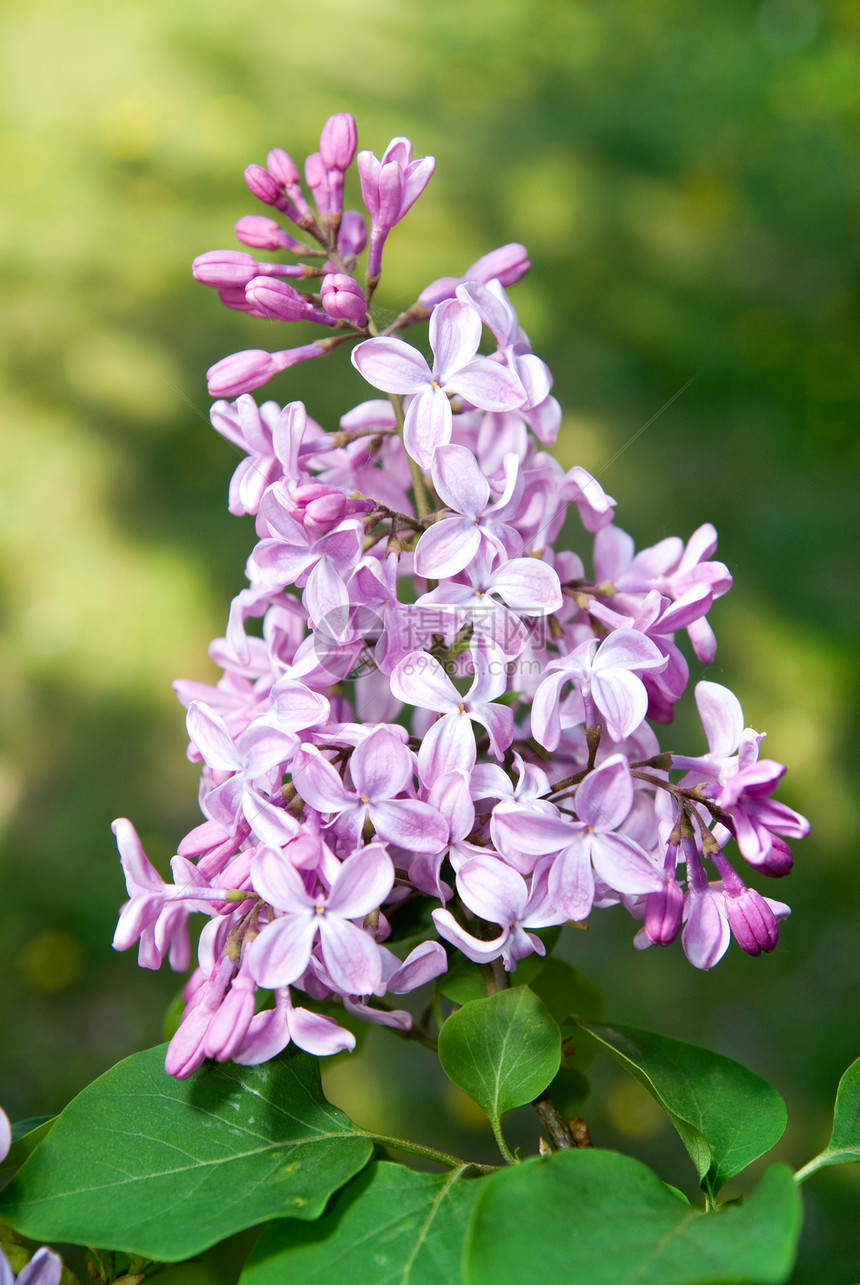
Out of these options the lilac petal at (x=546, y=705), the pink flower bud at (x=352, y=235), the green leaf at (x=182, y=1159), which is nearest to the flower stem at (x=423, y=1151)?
the green leaf at (x=182, y=1159)

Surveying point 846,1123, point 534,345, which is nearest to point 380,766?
point 846,1123

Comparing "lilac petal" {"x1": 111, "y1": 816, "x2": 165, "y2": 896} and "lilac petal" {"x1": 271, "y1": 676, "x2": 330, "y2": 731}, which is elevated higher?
"lilac petal" {"x1": 271, "y1": 676, "x2": 330, "y2": 731}

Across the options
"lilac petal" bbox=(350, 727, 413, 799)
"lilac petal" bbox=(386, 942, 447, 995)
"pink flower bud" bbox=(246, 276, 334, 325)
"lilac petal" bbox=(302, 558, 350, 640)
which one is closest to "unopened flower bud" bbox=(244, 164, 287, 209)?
"pink flower bud" bbox=(246, 276, 334, 325)

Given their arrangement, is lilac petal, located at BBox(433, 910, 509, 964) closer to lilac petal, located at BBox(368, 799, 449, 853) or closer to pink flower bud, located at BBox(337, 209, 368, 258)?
lilac petal, located at BBox(368, 799, 449, 853)

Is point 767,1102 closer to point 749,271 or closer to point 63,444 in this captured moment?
point 63,444

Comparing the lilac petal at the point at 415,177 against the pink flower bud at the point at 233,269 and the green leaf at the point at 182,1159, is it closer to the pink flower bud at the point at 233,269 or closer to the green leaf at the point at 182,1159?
the pink flower bud at the point at 233,269

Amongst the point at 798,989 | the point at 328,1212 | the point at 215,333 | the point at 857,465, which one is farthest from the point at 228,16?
the point at 328,1212

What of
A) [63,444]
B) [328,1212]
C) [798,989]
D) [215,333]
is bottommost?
[798,989]
